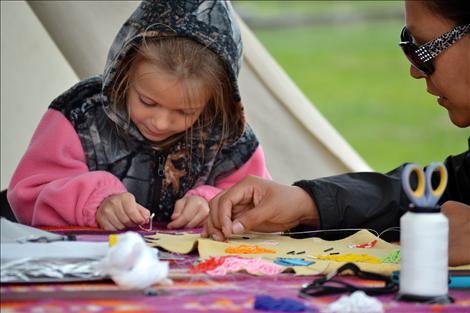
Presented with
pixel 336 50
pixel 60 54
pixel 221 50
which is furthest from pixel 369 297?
pixel 336 50

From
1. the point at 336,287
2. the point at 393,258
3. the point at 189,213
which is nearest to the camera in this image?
the point at 336,287

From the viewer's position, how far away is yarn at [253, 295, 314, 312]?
5.01 ft

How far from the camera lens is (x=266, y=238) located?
223cm

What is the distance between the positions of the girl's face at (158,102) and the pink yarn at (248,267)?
28.0 inches

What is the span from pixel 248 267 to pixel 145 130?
2.80 ft

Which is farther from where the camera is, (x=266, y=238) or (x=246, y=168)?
(x=246, y=168)

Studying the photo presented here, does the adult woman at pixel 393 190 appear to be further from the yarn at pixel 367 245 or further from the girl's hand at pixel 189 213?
the girl's hand at pixel 189 213

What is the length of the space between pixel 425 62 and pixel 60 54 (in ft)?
5.95

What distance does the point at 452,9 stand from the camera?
204 cm

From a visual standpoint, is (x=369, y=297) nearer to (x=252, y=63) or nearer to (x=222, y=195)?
(x=222, y=195)

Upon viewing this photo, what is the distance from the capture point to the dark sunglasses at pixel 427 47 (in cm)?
206

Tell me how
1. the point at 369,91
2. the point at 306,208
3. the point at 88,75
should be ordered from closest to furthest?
the point at 306,208 → the point at 88,75 → the point at 369,91

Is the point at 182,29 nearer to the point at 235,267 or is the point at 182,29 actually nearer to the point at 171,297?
the point at 235,267

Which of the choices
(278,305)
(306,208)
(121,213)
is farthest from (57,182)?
(278,305)
